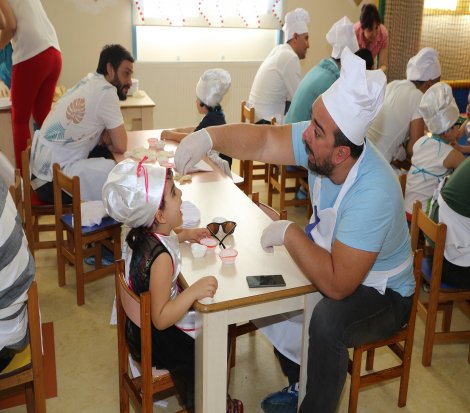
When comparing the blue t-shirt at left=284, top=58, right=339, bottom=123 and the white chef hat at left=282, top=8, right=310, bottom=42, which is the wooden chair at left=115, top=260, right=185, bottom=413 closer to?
the blue t-shirt at left=284, top=58, right=339, bottom=123

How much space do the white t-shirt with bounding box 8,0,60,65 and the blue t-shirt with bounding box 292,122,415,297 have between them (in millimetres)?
2562

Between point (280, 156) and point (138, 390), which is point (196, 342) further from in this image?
point (280, 156)

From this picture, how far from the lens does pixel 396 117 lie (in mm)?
3359

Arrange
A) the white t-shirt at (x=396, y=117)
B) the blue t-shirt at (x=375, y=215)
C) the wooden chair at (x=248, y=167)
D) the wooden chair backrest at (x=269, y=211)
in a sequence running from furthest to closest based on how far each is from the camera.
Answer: the wooden chair at (x=248, y=167)
the white t-shirt at (x=396, y=117)
the wooden chair backrest at (x=269, y=211)
the blue t-shirt at (x=375, y=215)

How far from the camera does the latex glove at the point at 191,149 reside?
204cm

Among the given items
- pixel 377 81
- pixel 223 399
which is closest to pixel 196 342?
pixel 223 399

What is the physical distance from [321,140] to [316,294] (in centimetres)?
47

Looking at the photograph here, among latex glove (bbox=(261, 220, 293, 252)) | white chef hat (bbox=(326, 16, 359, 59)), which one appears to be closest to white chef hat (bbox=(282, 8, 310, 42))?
white chef hat (bbox=(326, 16, 359, 59))

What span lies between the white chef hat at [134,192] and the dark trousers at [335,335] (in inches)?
23.8

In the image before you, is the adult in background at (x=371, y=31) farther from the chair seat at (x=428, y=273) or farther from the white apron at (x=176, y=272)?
the white apron at (x=176, y=272)

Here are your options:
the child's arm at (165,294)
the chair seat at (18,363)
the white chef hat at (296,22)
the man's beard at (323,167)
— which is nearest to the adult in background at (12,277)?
the chair seat at (18,363)

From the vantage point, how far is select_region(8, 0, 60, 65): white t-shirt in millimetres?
3564

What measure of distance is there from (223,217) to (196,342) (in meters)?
0.57

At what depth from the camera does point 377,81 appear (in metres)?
1.65
